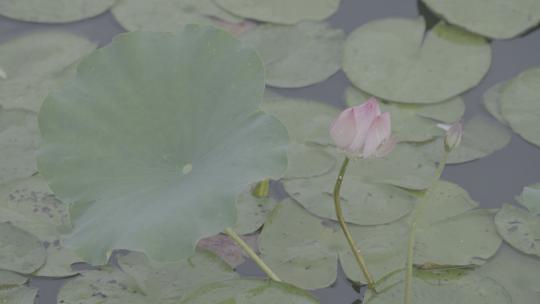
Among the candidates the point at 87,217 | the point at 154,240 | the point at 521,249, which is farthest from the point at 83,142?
the point at 521,249

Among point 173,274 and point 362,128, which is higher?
point 362,128

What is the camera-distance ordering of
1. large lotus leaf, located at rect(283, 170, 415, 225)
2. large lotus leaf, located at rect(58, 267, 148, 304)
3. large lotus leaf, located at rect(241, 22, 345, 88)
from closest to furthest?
1. large lotus leaf, located at rect(58, 267, 148, 304)
2. large lotus leaf, located at rect(283, 170, 415, 225)
3. large lotus leaf, located at rect(241, 22, 345, 88)

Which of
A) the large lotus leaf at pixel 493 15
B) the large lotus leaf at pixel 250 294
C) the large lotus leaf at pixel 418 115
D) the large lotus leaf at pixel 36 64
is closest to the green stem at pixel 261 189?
the large lotus leaf at pixel 250 294

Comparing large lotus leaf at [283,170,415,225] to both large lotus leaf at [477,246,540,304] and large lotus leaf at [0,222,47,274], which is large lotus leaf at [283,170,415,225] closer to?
large lotus leaf at [477,246,540,304]

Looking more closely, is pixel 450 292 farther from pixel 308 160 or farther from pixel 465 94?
pixel 465 94

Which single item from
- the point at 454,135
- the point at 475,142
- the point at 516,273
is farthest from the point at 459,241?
the point at 454,135

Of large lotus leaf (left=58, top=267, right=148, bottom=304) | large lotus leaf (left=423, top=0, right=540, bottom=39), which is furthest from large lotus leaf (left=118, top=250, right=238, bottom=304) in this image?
large lotus leaf (left=423, top=0, right=540, bottom=39)

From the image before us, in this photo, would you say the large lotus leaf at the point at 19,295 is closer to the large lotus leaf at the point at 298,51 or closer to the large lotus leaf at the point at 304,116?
the large lotus leaf at the point at 304,116
